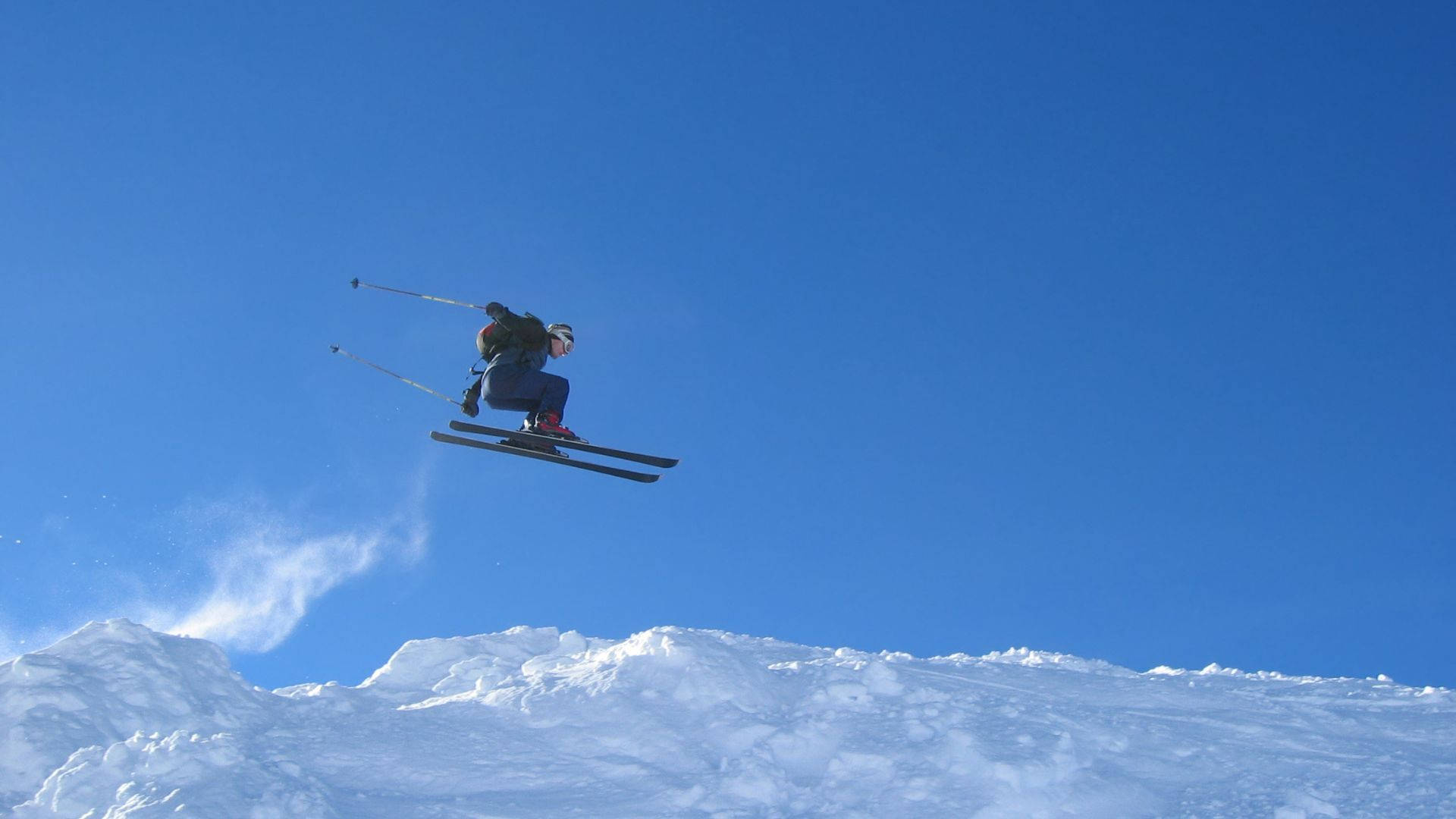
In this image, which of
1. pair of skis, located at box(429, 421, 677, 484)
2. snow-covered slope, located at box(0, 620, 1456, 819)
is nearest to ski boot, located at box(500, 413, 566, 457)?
pair of skis, located at box(429, 421, 677, 484)

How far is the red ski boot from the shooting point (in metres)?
13.0

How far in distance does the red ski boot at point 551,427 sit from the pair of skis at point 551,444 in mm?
67

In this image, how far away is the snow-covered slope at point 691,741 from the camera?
1150cm

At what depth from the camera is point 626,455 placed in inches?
511

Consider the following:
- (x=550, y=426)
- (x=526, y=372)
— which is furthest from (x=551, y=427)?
(x=526, y=372)

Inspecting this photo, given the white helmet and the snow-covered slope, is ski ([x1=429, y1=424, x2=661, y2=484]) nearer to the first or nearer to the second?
the white helmet

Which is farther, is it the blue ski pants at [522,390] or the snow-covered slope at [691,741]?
the blue ski pants at [522,390]

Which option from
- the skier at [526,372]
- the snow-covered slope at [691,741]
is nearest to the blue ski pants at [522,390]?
the skier at [526,372]

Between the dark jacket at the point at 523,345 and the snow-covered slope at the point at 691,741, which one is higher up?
the dark jacket at the point at 523,345

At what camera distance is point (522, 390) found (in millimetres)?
13086

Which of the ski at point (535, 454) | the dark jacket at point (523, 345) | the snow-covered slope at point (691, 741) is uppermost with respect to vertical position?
the dark jacket at point (523, 345)

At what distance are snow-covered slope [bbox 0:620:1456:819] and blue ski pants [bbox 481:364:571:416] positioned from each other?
4.38m

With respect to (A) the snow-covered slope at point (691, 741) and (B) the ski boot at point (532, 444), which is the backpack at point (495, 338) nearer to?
(B) the ski boot at point (532, 444)

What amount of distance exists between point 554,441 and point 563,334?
4.86 feet
